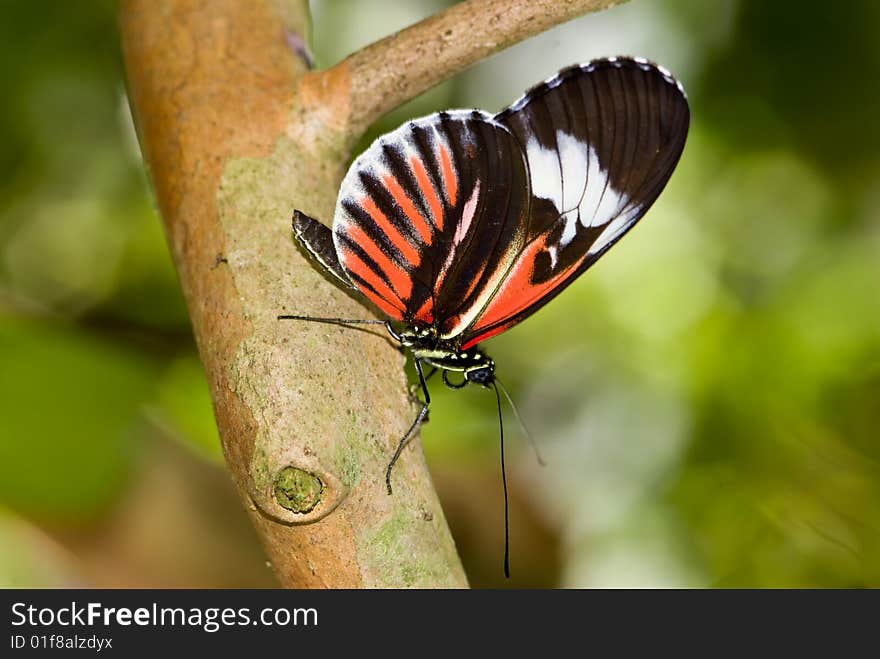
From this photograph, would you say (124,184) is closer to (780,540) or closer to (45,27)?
(45,27)

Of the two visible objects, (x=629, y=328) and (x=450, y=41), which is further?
(x=629, y=328)

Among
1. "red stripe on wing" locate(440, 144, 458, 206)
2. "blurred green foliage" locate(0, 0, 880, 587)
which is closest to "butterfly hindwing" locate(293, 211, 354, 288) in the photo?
"red stripe on wing" locate(440, 144, 458, 206)

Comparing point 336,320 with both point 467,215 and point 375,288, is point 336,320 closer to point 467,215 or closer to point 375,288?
point 375,288

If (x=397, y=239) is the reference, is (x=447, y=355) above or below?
below

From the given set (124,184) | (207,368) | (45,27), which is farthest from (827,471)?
(45,27)

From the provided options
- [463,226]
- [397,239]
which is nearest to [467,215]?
[463,226]

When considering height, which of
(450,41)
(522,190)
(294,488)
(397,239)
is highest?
(450,41)
